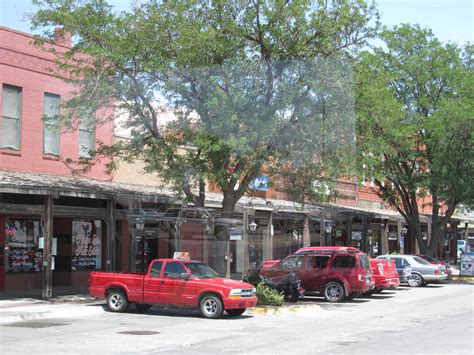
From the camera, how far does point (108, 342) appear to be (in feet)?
39.9

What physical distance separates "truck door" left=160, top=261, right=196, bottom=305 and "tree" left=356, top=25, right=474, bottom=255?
13.5 metres

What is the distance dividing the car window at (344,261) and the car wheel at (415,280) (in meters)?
8.26

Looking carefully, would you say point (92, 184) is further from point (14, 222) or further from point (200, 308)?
point (200, 308)

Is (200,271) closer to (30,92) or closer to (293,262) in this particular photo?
(293,262)

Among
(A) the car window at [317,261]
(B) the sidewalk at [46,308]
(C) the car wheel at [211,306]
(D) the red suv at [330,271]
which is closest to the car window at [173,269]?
(C) the car wheel at [211,306]

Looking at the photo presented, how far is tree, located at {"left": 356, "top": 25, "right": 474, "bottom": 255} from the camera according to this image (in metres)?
30.0

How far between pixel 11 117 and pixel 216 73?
8110 millimetres

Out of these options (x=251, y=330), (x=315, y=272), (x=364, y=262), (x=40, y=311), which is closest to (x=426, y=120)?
(x=364, y=262)

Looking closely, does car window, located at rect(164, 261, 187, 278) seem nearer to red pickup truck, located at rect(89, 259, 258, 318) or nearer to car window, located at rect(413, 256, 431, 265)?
red pickup truck, located at rect(89, 259, 258, 318)

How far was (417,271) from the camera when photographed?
28.6 meters

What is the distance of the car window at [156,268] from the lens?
17.1 meters

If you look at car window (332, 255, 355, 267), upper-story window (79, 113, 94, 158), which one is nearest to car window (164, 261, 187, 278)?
car window (332, 255, 355, 267)

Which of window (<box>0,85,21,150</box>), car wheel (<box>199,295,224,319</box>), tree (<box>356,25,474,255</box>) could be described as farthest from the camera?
tree (<box>356,25,474,255</box>)

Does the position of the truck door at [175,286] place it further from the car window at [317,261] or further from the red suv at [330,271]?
the car window at [317,261]
